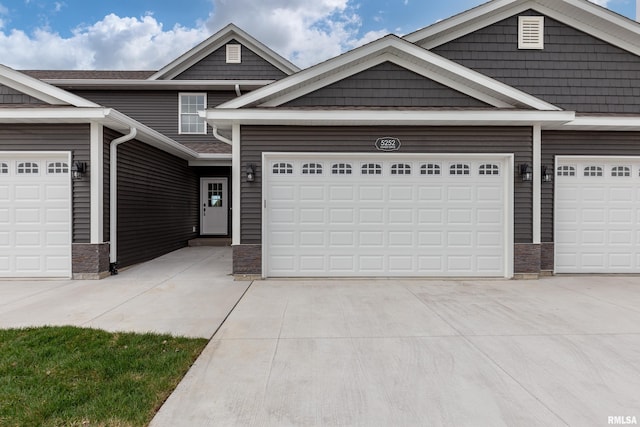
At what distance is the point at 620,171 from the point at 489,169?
9.49ft

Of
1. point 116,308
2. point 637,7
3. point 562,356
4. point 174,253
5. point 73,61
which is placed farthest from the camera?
point 73,61

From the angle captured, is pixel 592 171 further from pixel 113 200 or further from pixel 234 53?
pixel 234 53

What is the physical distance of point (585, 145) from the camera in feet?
23.9

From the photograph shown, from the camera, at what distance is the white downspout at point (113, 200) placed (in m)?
7.33

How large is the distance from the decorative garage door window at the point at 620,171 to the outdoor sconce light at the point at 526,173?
202 cm

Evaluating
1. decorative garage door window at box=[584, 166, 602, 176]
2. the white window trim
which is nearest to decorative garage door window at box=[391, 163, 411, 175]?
decorative garage door window at box=[584, 166, 602, 176]

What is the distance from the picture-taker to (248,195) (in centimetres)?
686

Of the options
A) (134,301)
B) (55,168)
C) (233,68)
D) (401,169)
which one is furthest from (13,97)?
(401,169)

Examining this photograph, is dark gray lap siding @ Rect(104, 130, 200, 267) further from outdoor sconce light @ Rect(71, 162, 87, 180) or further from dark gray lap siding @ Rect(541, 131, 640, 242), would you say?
dark gray lap siding @ Rect(541, 131, 640, 242)

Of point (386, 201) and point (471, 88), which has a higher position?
point (471, 88)

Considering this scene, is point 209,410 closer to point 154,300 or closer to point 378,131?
point 154,300

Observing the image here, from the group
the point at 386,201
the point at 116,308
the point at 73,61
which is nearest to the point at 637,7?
the point at 386,201

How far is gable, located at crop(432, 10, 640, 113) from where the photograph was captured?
25.3 feet

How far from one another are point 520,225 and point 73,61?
36.5 metres
